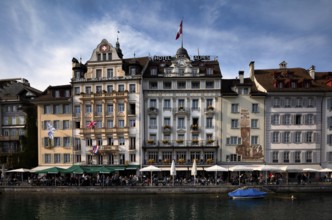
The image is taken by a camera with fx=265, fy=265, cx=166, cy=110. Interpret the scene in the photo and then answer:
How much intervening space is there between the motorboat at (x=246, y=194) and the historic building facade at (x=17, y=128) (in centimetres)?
3934

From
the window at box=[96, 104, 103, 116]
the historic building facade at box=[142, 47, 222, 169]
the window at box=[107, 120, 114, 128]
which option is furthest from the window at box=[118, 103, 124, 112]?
the historic building facade at box=[142, 47, 222, 169]

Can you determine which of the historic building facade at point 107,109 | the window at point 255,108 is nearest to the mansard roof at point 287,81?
the window at point 255,108

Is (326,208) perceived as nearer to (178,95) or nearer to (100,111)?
(178,95)

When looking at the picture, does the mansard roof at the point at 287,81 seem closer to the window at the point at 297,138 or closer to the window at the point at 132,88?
the window at the point at 297,138

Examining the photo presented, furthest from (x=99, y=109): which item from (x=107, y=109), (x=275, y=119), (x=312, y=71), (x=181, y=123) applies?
(x=312, y=71)

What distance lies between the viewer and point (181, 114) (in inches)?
1847

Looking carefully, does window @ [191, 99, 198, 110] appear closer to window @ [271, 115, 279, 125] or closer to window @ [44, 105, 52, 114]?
window @ [271, 115, 279, 125]

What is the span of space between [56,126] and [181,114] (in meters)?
24.0

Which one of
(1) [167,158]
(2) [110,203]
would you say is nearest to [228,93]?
(1) [167,158]

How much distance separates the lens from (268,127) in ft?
153

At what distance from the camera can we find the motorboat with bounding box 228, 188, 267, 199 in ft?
116

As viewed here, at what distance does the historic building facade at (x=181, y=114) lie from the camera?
153 feet

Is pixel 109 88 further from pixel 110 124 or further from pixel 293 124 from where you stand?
pixel 293 124

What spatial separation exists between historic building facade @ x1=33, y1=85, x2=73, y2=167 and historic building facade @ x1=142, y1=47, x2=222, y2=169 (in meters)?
14.6
